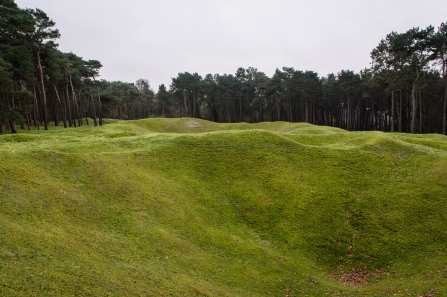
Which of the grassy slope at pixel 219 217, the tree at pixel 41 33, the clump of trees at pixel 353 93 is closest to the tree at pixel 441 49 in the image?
the clump of trees at pixel 353 93

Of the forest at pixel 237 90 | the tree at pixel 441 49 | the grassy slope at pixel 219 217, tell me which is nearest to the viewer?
the grassy slope at pixel 219 217

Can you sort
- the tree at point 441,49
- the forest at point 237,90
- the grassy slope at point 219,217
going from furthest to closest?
the tree at point 441,49
the forest at point 237,90
the grassy slope at point 219,217

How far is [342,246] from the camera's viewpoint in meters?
15.6

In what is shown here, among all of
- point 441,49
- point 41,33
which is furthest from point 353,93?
point 41,33

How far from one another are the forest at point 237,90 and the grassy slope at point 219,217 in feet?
75.7

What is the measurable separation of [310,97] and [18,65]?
219 ft

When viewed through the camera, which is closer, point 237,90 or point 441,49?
point 441,49

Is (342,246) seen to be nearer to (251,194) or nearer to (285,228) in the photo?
(285,228)

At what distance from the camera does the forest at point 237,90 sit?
4041 cm

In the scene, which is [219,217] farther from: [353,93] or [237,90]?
[237,90]

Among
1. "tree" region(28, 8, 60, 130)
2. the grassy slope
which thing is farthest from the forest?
the grassy slope

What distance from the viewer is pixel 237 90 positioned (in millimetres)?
100062

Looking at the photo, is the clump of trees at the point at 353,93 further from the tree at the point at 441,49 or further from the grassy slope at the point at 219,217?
the grassy slope at the point at 219,217

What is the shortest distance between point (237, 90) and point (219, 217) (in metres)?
86.6
